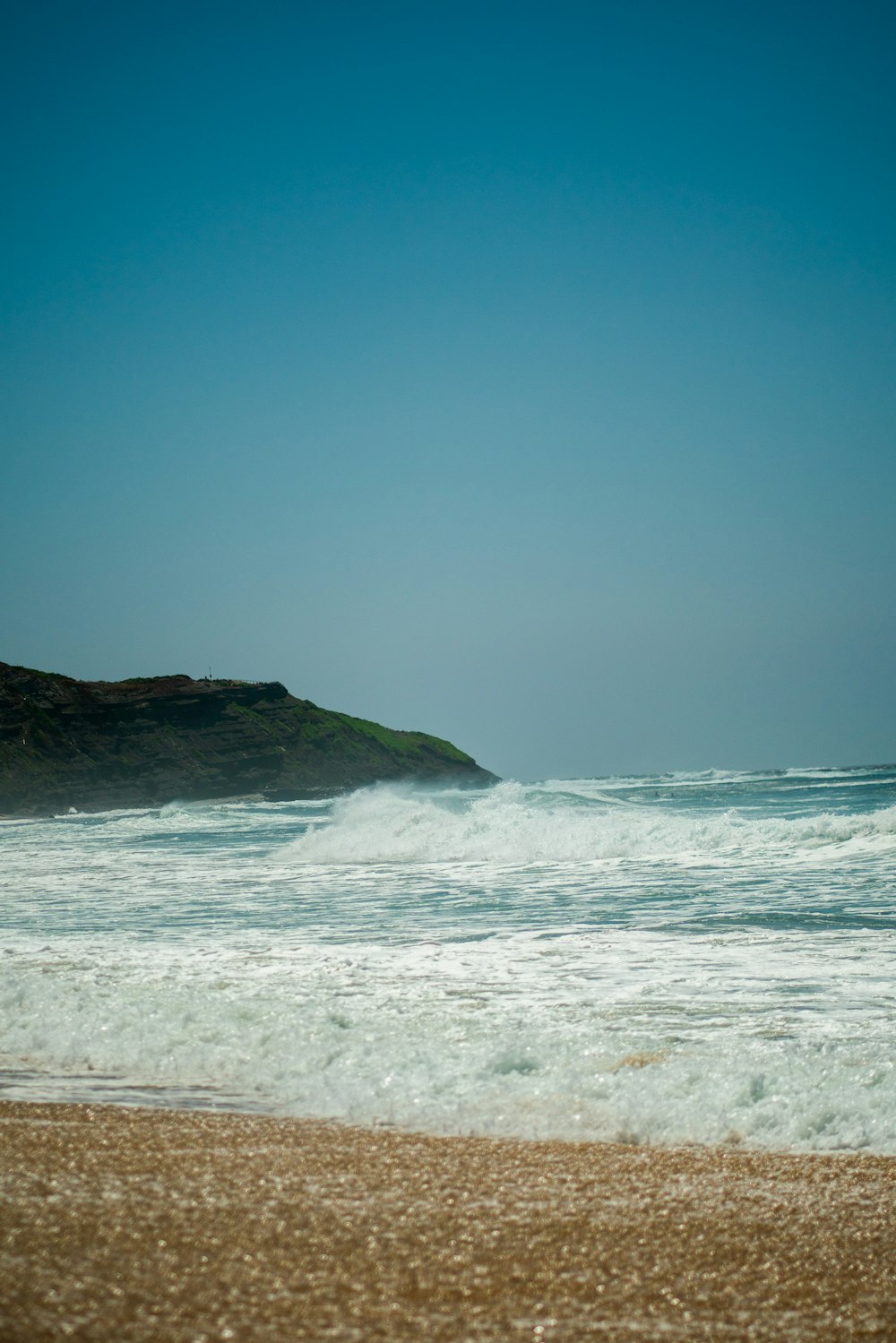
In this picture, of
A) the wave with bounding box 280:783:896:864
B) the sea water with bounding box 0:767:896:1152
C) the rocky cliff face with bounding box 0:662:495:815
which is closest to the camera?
the sea water with bounding box 0:767:896:1152

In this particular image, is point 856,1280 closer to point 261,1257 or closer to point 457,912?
point 261,1257

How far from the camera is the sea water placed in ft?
15.1

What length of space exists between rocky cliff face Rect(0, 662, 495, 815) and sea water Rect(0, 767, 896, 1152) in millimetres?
61245

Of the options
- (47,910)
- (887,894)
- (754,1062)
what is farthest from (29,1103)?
(887,894)

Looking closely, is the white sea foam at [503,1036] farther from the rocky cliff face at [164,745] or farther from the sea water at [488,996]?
the rocky cliff face at [164,745]

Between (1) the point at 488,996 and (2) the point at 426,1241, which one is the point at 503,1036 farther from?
(2) the point at 426,1241

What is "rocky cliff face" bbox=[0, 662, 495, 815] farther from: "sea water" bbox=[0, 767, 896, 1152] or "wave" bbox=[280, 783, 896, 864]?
"sea water" bbox=[0, 767, 896, 1152]

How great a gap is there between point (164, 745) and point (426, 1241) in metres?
80.9

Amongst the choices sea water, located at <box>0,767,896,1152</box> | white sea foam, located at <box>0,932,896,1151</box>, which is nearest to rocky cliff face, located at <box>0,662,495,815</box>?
sea water, located at <box>0,767,896,1152</box>

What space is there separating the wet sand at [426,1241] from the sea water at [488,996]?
591 mm

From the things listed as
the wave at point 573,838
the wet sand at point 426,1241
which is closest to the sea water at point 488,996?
the wet sand at point 426,1241

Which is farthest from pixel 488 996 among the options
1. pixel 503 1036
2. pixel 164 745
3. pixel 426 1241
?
pixel 164 745

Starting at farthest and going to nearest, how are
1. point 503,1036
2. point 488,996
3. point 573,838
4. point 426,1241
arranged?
1. point 573,838
2. point 488,996
3. point 503,1036
4. point 426,1241

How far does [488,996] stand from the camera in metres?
6.66
